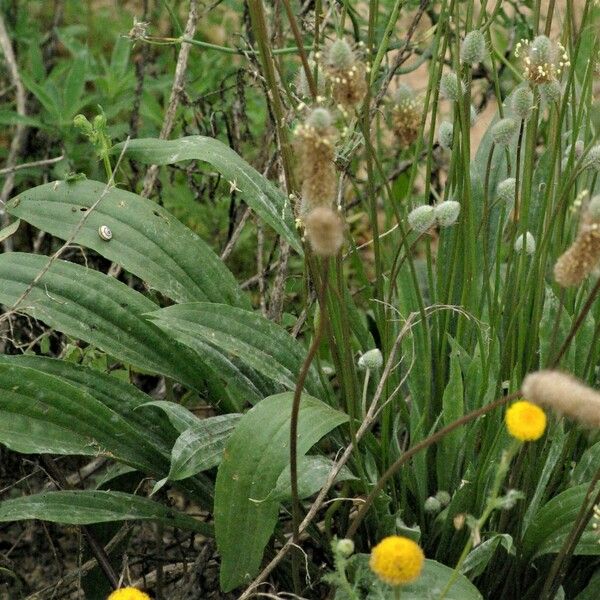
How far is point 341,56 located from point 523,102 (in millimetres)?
474

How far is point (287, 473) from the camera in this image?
65.1 inches

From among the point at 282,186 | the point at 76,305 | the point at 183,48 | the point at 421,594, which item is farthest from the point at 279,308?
the point at 421,594

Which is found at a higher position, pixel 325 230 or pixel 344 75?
pixel 344 75

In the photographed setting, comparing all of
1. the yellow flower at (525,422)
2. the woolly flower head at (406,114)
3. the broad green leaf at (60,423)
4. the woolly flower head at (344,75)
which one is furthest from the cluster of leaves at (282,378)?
the yellow flower at (525,422)

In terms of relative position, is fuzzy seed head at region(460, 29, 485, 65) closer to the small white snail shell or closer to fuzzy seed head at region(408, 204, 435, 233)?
fuzzy seed head at region(408, 204, 435, 233)

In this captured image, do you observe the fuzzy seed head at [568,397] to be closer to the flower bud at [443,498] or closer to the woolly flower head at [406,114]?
the flower bud at [443,498]

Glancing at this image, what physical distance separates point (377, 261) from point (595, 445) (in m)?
0.46

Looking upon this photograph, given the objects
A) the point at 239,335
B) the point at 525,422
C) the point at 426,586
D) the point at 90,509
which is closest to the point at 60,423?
the point at 90,509

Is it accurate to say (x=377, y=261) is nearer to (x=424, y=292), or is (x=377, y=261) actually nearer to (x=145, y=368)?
(x=145, y=368)

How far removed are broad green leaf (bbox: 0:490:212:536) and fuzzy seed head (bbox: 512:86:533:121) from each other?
852mm

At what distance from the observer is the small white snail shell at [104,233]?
1967 mm

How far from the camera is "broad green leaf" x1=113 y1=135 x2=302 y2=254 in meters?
1.98

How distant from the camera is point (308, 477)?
1.72 m

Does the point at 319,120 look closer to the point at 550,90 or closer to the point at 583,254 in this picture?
the point at 583,254
